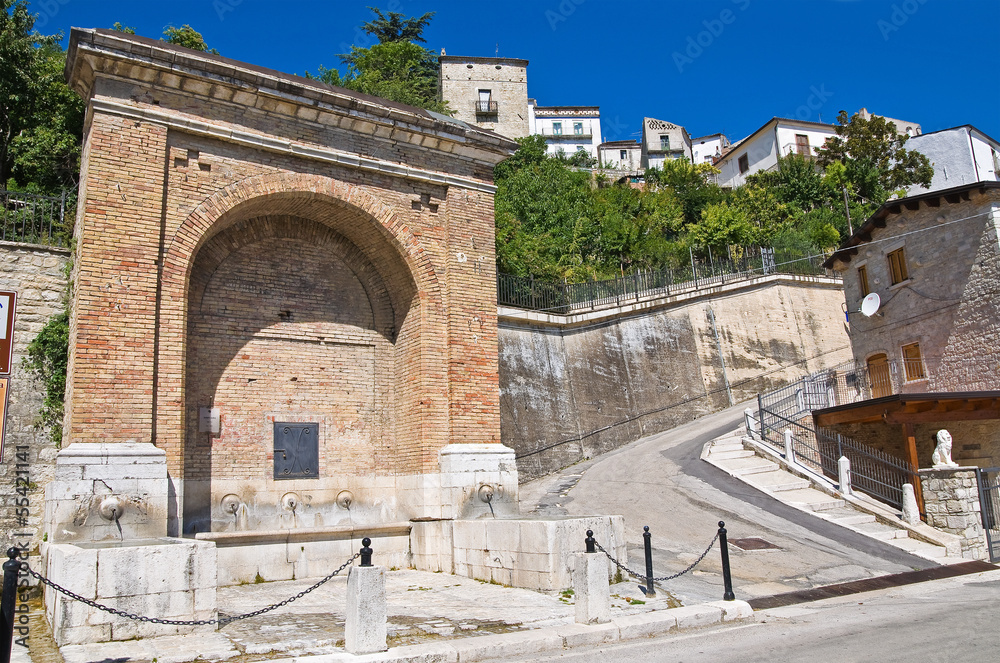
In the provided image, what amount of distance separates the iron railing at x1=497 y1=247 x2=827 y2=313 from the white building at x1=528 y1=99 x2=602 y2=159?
30644 millimetres

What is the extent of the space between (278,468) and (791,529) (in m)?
9.82

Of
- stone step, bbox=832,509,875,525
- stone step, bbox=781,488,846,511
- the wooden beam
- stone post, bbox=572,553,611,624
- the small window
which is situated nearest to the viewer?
stone post, bbox=572,553,611,624

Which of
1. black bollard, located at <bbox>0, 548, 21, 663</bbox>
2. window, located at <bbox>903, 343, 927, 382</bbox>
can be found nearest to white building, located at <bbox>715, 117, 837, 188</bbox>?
window, located at <bbox>903, 343, 927, 382</bbox>

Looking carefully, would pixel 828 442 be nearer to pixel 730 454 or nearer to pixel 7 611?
pixel 730 454

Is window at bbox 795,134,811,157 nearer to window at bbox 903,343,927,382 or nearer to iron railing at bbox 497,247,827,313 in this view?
iron railing at bbox 497,247,827,313

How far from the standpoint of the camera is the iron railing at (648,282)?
2359 centimetres

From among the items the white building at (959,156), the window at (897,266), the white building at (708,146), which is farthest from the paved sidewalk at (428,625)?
the white building at (708,146)

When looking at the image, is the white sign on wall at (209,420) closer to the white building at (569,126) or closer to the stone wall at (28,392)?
the stone wall at (28,392)

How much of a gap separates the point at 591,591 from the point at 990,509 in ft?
42.2

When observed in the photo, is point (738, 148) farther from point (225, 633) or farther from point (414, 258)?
point (225, 633)

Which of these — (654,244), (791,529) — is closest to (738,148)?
(654,244)

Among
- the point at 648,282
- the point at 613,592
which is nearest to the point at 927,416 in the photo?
the point at 613,592

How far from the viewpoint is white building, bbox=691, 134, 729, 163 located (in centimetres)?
6431

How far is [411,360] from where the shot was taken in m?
12.8
